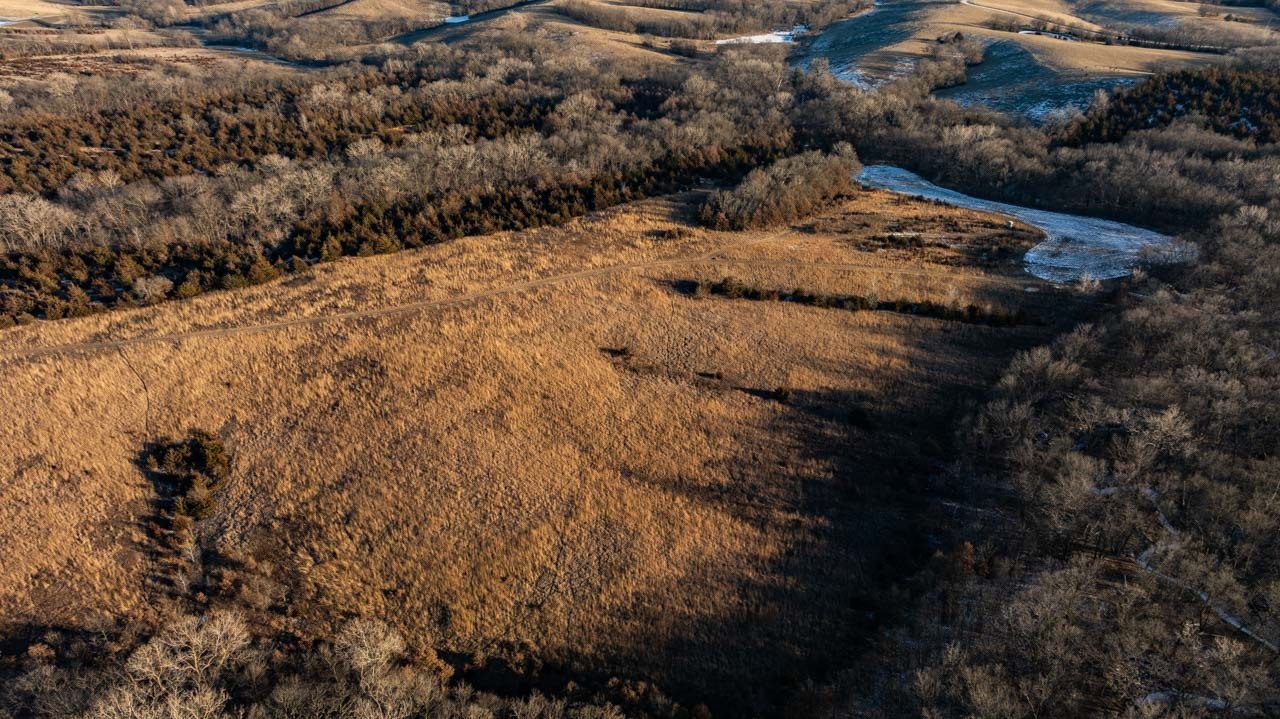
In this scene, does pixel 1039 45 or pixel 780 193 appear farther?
pixel 1039 45

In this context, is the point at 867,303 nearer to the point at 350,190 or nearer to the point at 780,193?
the point at 780,193

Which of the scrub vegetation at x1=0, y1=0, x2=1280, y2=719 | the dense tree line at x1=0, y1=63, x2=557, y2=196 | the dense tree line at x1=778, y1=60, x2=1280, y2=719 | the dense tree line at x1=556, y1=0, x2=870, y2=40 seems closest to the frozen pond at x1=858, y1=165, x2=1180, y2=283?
the scrub vegetation at x1=0, y1=0, x2=1280, y2=719

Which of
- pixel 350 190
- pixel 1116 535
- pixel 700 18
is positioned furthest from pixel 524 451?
pixel 700 18

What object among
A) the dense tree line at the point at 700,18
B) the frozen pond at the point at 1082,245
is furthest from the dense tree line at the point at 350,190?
the dense tree line at the point at 700,18

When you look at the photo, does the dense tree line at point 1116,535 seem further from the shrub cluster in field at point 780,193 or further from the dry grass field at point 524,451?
the shrub cluster in field at point 780,193

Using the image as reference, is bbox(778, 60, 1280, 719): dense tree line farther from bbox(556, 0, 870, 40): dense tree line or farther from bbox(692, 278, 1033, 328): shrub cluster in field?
bbox(556, 0, 870, 40): dense tree line
